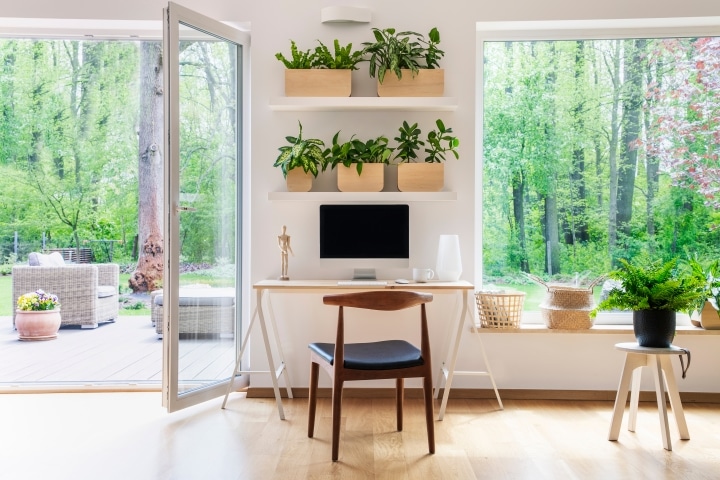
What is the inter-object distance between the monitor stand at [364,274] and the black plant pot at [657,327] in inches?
58.3

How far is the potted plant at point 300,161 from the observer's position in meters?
3.83

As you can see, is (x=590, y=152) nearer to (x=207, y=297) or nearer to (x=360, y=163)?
(x=360, y=163)

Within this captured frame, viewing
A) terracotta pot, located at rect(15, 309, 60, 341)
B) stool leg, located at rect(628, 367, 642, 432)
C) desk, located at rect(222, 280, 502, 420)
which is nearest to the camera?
stool leg, located at rect(628, 367, 642, 432)

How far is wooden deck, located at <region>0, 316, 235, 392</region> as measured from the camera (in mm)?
3906

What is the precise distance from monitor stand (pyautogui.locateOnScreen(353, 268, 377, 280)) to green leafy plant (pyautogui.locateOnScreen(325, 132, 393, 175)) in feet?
1.88

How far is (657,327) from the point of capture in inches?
125

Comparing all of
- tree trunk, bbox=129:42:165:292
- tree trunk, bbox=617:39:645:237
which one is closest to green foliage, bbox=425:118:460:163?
tree trunk, bbox=617:39:645:237

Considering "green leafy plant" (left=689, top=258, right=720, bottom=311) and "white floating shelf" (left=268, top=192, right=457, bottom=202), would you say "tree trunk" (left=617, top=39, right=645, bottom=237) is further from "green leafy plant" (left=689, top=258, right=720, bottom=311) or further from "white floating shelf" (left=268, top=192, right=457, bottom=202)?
"white floating shelf" (left=268, top=192, right=457, bottom=202)

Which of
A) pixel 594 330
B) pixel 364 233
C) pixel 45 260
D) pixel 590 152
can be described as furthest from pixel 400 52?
pixel 45 260

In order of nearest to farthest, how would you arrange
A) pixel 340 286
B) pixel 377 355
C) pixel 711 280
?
pixel 377 355, pixel 340 286, pixel 711 280

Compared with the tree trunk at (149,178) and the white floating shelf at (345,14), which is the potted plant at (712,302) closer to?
the white floating shelf at (345,14)

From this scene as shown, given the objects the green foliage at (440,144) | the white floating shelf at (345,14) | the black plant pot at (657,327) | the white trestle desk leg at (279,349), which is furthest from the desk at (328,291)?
the white floating shelf at (345,14)

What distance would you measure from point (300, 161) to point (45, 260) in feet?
11.0

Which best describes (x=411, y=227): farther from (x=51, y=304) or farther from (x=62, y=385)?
(x=51, y=304)
